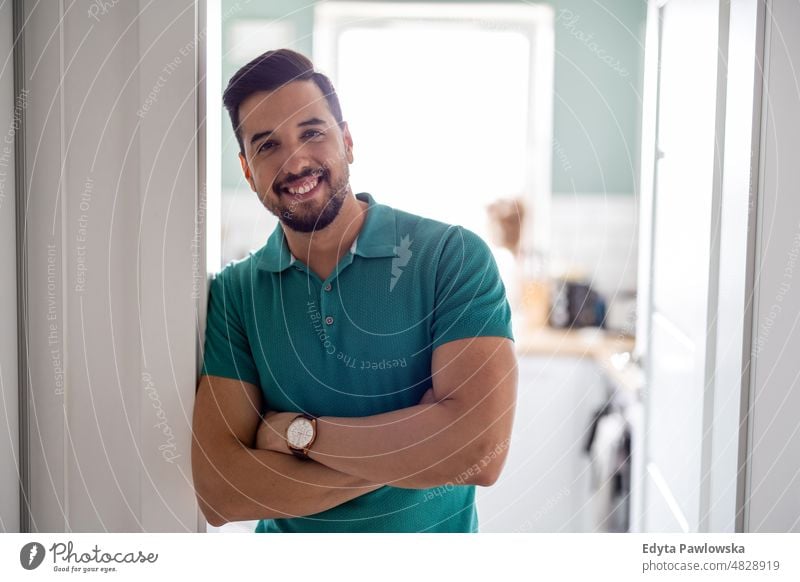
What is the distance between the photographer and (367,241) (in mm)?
659

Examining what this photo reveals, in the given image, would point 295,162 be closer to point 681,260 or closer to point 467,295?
point 467,295

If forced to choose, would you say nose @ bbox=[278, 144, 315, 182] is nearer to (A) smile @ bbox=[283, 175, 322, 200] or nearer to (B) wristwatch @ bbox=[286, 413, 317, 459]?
(A) smile @ bbox=[283, 175, 322, 200]

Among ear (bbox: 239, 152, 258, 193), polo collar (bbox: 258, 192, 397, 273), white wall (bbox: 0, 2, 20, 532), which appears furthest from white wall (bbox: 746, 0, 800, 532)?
white wall (bbox: 0, 2, 20, 532)

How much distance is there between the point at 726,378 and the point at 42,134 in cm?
70

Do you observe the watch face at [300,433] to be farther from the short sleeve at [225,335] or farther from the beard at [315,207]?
the beard at [315,207]

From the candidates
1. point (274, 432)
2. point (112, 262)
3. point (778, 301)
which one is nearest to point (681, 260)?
point (778, 301)

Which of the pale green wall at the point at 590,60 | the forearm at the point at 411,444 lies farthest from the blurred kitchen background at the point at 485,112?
the forearm at the point at 411,444

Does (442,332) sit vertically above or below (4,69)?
below

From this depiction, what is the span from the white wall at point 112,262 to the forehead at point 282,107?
50 mm

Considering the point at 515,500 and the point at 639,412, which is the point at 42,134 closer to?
the point at 515,500

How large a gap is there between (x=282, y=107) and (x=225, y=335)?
0.22 m

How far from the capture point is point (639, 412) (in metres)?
0.91

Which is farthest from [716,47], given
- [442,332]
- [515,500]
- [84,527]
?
[84,527]

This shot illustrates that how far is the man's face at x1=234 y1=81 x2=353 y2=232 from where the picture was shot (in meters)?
0.63
